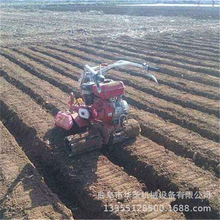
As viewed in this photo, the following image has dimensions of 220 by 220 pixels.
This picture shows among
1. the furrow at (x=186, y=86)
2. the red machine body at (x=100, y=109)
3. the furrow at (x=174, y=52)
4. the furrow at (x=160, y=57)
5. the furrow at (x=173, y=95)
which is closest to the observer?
the red machine body at (x=100, y=109)

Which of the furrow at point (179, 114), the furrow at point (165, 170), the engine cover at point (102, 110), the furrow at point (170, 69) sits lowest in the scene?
the furrow at point (165, 170)

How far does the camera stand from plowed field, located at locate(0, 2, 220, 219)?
6234 millimetres

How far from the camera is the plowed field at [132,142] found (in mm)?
6234

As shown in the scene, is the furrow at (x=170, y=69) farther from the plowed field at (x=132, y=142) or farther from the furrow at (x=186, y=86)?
the furrow at (x=186, y=86)

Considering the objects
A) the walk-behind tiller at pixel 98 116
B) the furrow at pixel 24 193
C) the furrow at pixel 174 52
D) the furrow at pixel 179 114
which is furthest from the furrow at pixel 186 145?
the furrow at pixel 174 52

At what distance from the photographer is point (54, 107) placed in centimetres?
1013

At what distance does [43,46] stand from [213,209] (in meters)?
15.5

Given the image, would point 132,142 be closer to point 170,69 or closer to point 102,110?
point 102,110

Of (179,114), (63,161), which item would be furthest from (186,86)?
(63,161)

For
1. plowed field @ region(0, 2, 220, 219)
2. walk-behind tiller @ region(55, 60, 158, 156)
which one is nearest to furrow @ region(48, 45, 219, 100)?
plowed field @ region(0, 2, 220, 219)

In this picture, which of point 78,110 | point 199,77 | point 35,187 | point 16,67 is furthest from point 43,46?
point 35,187

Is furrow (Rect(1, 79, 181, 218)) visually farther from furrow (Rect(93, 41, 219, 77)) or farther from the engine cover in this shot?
furrow (Rect(93, 41, 219, 77))

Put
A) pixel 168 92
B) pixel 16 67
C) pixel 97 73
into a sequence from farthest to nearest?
pixel 16 67 < pixel 168 92 < pixel 97 73

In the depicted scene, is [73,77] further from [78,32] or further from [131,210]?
[78,32]
